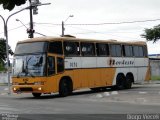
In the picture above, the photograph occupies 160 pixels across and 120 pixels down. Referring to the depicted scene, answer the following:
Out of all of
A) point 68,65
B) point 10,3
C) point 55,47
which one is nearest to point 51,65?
point 55,47

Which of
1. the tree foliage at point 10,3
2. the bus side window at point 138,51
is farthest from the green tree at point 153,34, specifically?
the tree foliage at point 10,3

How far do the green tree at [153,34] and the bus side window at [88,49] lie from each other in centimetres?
3998

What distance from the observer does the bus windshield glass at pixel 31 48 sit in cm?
2369

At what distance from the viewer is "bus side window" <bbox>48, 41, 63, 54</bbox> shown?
937 inches

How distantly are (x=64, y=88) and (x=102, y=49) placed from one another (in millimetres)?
4424

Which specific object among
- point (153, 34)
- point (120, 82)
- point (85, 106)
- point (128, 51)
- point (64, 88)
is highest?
point (153, 34)

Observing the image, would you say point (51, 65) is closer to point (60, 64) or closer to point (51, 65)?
point (51, 65)

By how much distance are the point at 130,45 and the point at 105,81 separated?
4.03 metres

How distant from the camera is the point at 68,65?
81.7 feet

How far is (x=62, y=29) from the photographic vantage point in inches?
1927

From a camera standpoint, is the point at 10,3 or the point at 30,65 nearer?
the point at 10,3

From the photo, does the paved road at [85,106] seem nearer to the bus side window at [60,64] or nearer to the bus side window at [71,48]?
the bus side window at [60,64]

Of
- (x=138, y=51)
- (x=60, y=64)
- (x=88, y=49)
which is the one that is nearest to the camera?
(x=60, y=64)

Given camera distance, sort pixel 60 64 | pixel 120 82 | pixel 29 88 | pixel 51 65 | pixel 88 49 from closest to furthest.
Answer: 1. pixel 51 65
2. pixel 29 88
3. pixel 60 64
4. pixel 88 49
5. pixel 120 82
